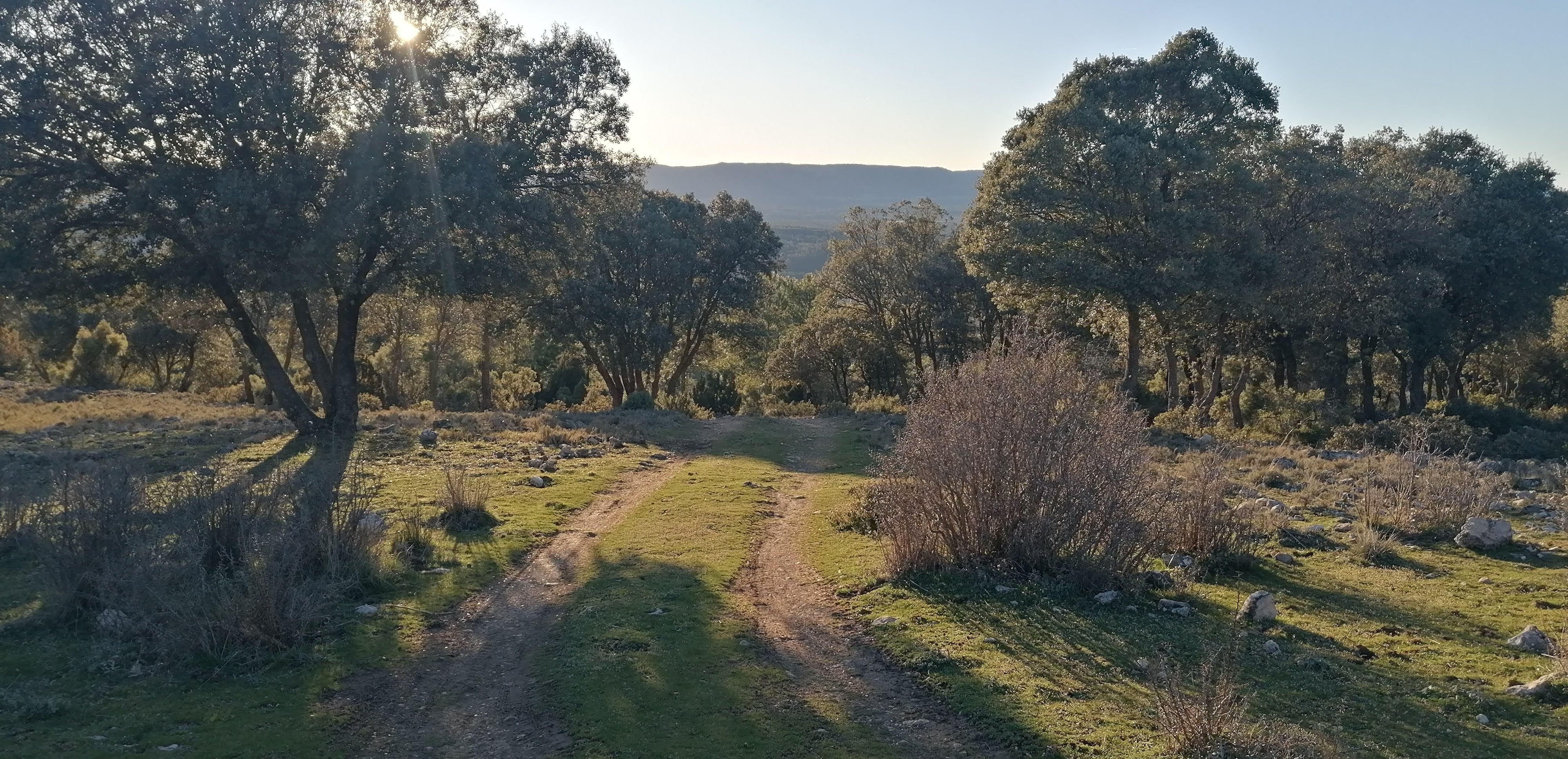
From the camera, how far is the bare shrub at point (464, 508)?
14.5 meters

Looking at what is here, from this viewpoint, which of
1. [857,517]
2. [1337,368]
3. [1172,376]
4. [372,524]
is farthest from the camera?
[1337,368]

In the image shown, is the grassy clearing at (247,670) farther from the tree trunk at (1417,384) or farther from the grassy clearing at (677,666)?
the tree trunk at (1417,384)

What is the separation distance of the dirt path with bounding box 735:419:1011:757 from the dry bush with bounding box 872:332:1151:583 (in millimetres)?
1416

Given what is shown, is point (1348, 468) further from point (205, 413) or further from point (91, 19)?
point (205, 413)

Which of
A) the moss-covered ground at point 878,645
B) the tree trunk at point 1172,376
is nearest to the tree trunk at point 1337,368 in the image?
the tree trunk at point 1172,376

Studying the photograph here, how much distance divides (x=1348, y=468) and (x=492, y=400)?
128 feet

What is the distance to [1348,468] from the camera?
2045cm

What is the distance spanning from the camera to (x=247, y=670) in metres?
8.60

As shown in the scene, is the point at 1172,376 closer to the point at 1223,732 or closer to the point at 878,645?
the point at 878,645

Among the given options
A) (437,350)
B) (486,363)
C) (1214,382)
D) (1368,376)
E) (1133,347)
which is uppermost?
(1133,347)

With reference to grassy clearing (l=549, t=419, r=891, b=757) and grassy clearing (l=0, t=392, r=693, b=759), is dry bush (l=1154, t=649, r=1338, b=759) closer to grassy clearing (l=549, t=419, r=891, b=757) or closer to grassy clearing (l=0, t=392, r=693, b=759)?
grassy clearing (l=549, t=419, r=891, b=757)

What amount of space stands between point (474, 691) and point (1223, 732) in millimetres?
5916

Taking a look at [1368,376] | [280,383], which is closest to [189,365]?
[280,383]

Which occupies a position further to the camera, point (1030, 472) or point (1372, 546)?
point (1372, 546)
